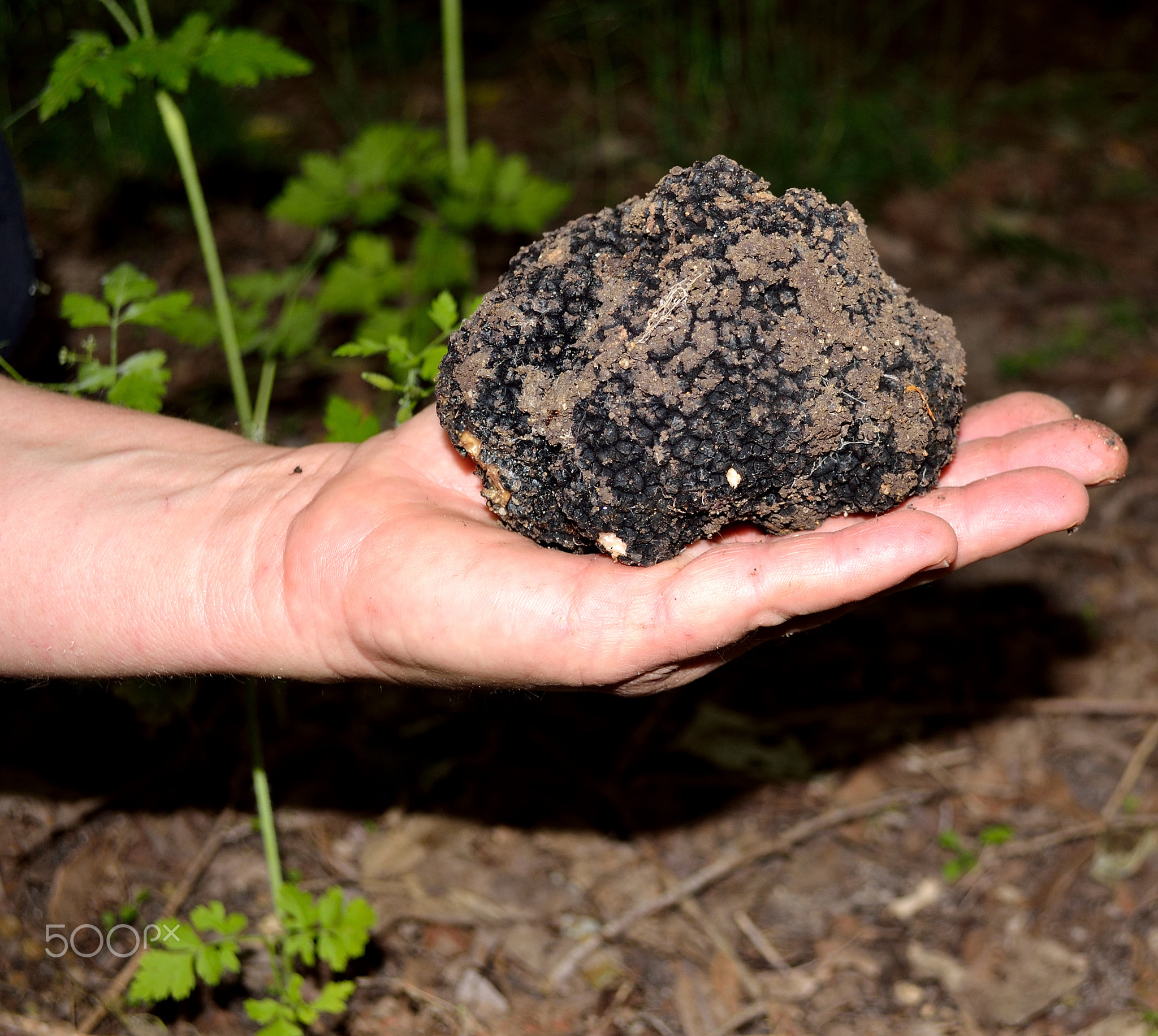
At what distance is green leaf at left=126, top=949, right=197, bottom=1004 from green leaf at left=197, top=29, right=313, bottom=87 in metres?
1.66

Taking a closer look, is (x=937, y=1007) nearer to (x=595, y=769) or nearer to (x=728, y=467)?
(x=595, y=769)

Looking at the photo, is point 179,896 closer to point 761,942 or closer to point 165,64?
point 761,942

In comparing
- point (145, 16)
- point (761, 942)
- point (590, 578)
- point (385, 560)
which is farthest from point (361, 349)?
point (761, 942)

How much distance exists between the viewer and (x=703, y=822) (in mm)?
2609

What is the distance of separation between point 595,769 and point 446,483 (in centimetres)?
103

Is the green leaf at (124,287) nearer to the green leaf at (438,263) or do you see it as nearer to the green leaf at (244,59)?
the green leaf at (244,59)

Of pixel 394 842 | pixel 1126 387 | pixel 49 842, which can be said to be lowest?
pixel 394 842

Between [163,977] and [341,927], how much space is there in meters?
0.32

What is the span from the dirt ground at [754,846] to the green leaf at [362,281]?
3.61 ft

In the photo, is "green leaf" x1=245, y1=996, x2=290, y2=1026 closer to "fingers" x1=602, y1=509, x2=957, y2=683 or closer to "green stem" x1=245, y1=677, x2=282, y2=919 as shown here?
"green stem" x1=245, y1=677, x2=282, y2=919

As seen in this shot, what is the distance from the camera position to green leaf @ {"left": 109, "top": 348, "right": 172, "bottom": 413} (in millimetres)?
2189

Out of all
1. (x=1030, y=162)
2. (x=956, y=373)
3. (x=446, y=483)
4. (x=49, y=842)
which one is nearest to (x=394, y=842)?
(x=49, y=842)

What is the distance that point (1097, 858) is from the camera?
2523mm

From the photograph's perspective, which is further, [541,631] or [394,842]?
[394,842]
